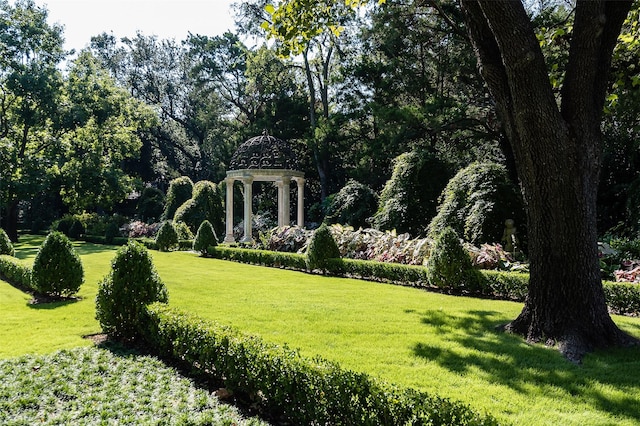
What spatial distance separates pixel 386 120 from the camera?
18781 millimetres

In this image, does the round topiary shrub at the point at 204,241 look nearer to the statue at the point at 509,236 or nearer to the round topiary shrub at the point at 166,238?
the round topiary shrub at the point at 166,238

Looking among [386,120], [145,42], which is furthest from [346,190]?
[145,42]

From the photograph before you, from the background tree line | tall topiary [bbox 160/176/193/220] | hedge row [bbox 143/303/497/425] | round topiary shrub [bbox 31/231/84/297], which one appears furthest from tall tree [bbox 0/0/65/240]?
hedge row [bbox 143/303/497/425]

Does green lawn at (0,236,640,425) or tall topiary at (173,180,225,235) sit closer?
green lawn at (0,236,640,425)

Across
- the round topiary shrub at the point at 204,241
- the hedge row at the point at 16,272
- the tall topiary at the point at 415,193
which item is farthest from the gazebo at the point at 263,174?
the hedge row at the point at 16,272

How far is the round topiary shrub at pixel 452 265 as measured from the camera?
9.57 meters

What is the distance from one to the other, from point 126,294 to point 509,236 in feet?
33.6

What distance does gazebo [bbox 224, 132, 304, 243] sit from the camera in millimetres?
20719

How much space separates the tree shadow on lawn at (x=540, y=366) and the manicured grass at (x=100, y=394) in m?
2.46

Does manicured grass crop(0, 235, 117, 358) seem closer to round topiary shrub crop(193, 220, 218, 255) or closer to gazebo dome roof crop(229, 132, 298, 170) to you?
round topiary shrub crop(193, 220, 218, 255)

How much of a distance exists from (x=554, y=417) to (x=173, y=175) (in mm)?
42260

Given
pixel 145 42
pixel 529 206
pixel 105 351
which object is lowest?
pixel 105 351

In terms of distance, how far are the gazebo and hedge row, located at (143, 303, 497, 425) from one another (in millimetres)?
14899

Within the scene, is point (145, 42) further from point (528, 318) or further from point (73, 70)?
point (528, 318)
